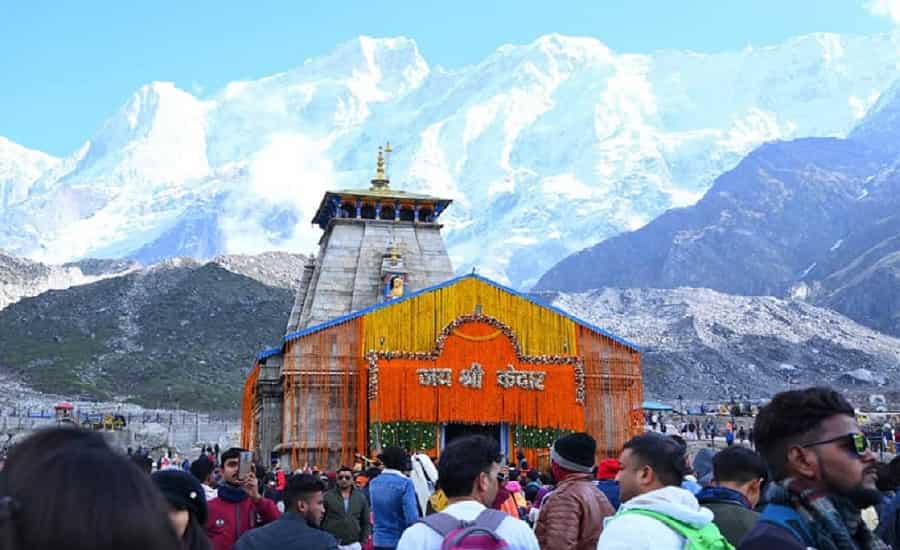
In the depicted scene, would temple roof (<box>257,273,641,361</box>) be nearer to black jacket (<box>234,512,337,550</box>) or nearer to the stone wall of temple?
the stone wall of temple

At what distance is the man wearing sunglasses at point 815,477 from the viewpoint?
3341 millimetres

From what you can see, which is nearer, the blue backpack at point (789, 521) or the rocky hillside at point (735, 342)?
the blue backpack at point (789, 521)

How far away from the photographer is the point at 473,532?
4.75 meters

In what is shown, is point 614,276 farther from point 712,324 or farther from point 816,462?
point 816,462

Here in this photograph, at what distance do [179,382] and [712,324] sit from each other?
153 ft

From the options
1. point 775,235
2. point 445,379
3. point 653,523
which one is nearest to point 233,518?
point 653,523

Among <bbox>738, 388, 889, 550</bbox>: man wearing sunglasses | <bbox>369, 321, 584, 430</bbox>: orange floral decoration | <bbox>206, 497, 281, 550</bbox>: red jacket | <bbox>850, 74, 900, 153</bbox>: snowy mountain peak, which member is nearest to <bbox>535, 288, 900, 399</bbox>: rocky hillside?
<bbox>369, 321, 584, 430</bbox>: orange floral decoration

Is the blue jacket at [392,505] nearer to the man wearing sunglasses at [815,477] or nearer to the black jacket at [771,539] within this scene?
the man wearing sunglasses at [815,477]

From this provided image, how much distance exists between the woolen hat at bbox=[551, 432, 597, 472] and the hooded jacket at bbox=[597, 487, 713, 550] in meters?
1.57

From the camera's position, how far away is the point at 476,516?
491 centimetres

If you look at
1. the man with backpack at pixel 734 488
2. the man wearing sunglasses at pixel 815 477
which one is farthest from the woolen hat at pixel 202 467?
the man wearing sunglasses at pixel 815 477

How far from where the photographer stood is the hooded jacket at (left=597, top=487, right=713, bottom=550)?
409 cm

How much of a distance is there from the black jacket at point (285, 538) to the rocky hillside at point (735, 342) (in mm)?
71747

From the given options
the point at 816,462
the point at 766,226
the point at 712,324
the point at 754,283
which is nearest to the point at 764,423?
the point at 816,462
